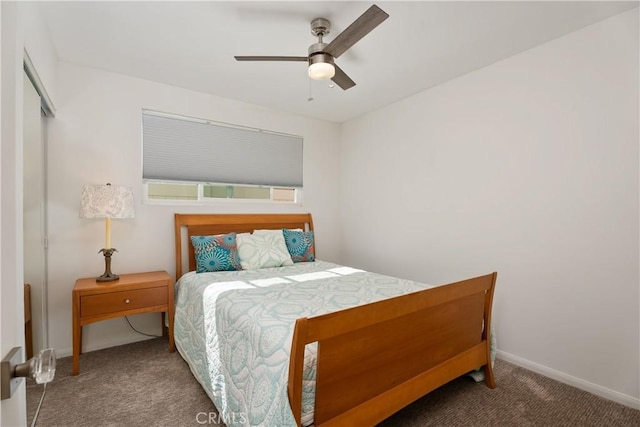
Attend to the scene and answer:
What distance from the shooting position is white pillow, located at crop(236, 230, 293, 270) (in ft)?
10.00

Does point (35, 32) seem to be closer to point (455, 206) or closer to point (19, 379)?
point (19, 379)

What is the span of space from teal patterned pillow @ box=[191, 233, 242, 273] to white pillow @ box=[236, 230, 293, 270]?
7cm

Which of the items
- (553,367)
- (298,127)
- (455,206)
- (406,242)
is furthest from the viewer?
(298,127)

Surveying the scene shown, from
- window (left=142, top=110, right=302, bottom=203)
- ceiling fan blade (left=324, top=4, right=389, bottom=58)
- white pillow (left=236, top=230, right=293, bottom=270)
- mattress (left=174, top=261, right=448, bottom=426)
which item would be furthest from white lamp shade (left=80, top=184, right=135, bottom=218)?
ceiling fan blade (left=324, top=4, right=389, bottom=58)

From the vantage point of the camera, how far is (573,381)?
222 centimetres

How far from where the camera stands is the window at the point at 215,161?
3102 millimetres

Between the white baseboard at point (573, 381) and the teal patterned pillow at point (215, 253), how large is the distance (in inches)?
99.5

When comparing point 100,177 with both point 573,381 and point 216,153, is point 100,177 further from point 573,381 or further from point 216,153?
point 573,381

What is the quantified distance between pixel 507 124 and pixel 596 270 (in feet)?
4.20

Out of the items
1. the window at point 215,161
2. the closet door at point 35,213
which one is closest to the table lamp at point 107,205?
the closet door at point 35,213

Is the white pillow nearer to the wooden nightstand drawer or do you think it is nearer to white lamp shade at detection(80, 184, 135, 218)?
the wooden nightstand drawer

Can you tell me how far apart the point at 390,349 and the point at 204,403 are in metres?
1.30

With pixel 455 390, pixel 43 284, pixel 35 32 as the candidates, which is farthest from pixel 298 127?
pixel 455 390

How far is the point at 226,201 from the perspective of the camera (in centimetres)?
354
